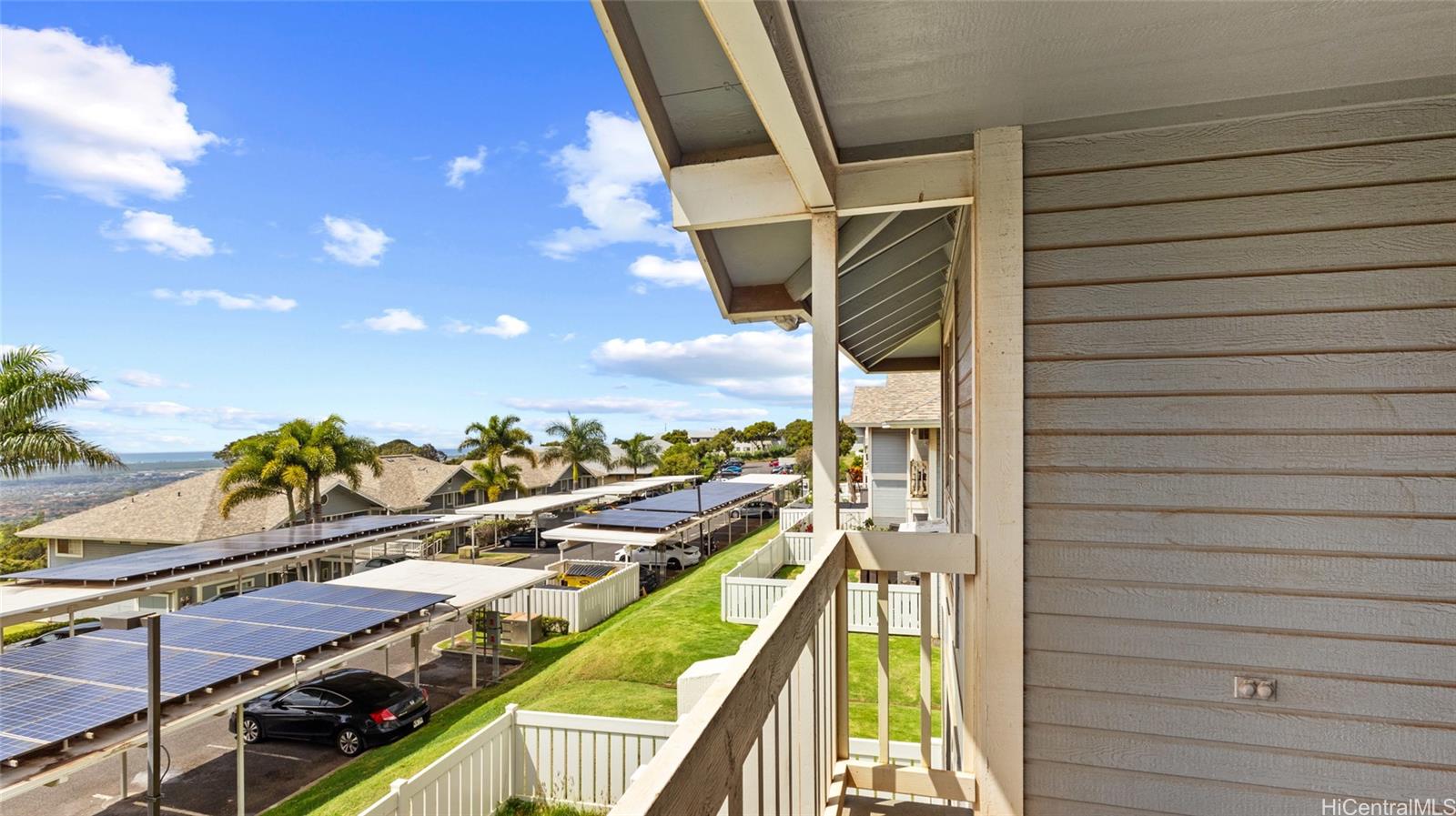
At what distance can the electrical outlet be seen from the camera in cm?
189

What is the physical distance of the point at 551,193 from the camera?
295 ft

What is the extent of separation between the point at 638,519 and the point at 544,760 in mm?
11080

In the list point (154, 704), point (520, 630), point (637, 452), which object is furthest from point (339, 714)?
point (637, 452)

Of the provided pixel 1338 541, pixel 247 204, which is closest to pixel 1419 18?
pixel 1338 541

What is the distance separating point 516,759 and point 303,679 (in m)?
3.45

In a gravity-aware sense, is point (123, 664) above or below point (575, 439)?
below

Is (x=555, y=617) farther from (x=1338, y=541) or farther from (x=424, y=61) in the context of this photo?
(x=424, y=61)

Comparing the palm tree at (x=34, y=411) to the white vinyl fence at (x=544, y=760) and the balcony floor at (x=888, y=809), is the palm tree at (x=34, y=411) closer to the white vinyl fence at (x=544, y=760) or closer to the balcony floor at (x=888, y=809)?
the white vinyl fence at (x=544, y=760)

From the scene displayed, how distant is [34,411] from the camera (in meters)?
14.3

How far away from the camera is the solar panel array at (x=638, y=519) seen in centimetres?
1642

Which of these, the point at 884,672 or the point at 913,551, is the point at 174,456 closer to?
the point at 884,672

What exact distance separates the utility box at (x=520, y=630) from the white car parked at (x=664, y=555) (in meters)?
4.29

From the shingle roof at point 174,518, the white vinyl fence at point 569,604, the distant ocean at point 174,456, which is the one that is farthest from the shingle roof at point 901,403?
the distant ocean at point 174,456

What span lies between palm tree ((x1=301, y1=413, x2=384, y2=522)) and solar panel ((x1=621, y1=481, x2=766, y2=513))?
31.1 ft
